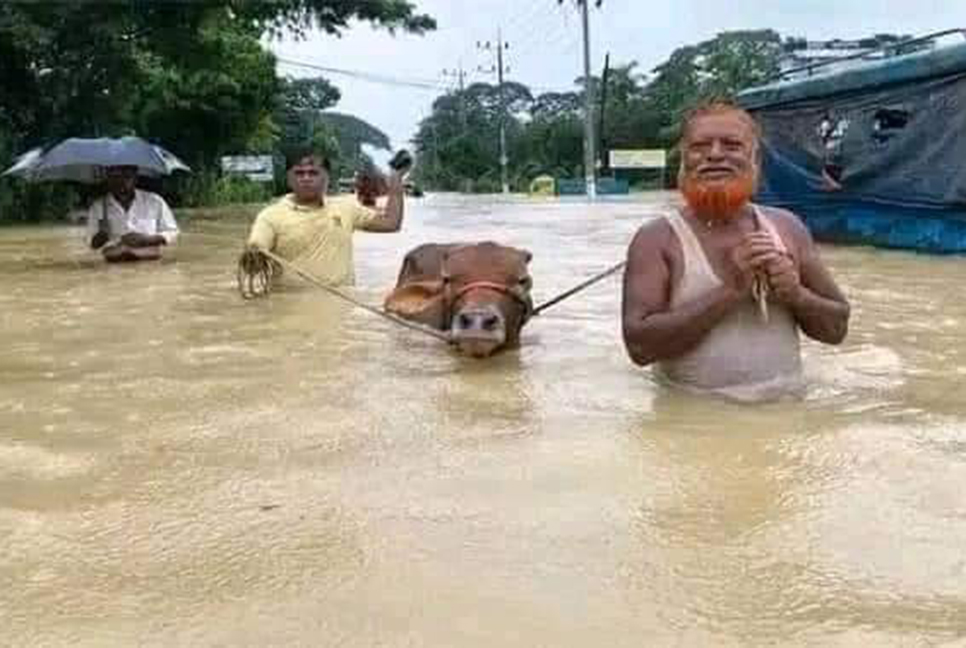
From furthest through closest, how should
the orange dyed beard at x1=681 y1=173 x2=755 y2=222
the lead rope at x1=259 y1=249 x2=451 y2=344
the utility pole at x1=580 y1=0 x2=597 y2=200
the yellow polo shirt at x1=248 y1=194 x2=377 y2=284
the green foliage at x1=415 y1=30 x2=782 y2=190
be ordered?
the green foliage at x1=415 y1=30 x2=782 y2=190, the utility pole at x1=580 y1=0 x2=597 y2=200, the yellow polo shirt at x1=248 y1=194 x2=377 y2=284, the lead rope at x1=259 y1=249 x2=451 y2=344, the orange dyed beard at x1=681 y1=173 x2=755 y2=222

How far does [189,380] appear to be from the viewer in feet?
18.6

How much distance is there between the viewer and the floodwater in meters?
2.67

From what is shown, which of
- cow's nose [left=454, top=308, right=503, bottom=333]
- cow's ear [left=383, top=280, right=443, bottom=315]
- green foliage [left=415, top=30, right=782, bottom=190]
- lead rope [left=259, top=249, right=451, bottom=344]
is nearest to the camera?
cow's nose [left=454, top=308, right=503, bottom=333]

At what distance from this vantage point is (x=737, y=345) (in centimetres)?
486

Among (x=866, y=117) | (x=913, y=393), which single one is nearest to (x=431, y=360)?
(x=913, y=393)

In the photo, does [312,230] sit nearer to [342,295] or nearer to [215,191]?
[342,295]

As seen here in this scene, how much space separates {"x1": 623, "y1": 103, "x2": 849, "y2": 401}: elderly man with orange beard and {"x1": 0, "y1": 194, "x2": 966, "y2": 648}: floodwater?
17cm

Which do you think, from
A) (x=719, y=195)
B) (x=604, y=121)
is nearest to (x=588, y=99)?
(x=604, y=121)

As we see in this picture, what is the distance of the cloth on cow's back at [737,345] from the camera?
4.76m

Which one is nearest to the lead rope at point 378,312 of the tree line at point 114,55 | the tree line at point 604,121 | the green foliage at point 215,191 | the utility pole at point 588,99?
the tree line at point 114,55

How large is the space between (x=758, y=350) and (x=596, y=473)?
1.24 m

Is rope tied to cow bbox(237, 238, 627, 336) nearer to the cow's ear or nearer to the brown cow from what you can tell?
the cow's ear

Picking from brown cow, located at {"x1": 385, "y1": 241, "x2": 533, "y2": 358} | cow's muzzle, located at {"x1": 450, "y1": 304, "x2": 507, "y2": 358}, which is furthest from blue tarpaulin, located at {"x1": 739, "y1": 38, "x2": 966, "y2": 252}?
cow's muzzle, located at {"x1": 450, "y1": 304, "x2": 507, "y2": 358}

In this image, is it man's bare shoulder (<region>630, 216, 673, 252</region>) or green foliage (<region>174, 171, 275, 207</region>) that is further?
green foliage (<region>174, 171, 275, 207</region>)
